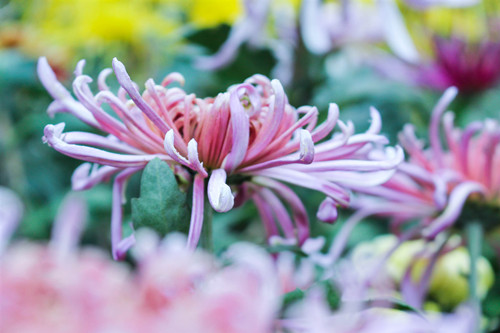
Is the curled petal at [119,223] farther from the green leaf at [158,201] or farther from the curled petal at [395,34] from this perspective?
the curled petal at [395,34]

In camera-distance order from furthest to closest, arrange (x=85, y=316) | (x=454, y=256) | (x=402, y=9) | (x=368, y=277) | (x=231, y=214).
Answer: (x=402, y=9)
(x=231, y=214)
(x=454, y=256)
(x=368, y=277)
(x=85, y=316)

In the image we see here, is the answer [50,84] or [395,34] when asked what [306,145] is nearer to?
[50,84]

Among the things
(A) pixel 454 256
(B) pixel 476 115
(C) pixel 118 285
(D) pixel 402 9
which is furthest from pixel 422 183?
(D) pixel 402 9

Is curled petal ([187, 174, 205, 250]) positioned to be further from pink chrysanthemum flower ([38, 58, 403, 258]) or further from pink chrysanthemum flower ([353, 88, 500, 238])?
pink chrysanthemum flower ([353, 88, 500, 238])

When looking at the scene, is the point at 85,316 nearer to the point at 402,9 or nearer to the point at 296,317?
the point at 296,317

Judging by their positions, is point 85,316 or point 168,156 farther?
point 168,156

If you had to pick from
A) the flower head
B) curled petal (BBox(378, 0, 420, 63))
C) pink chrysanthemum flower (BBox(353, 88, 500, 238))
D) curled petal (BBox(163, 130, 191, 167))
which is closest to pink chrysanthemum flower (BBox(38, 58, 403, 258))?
curled petal (BBox(163, 130, 191, 167))

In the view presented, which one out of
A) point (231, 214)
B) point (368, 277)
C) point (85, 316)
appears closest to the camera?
point (85, 316)
